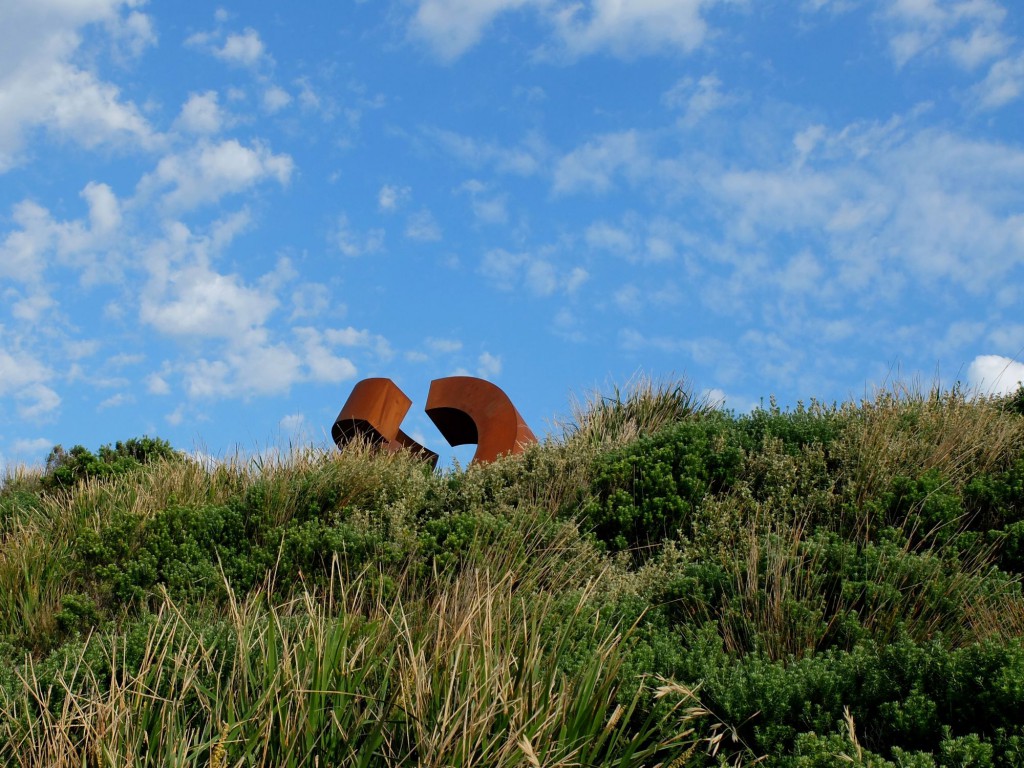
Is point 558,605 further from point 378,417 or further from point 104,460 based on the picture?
point 104,460

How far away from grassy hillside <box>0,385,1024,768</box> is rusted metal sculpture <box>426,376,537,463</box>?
2.04 metres

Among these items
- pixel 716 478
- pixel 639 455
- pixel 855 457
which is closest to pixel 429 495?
pixel 639 455

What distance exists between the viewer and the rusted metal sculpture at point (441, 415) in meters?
13.1

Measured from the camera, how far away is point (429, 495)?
30.8ft

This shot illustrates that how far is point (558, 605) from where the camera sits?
5797 millimetres

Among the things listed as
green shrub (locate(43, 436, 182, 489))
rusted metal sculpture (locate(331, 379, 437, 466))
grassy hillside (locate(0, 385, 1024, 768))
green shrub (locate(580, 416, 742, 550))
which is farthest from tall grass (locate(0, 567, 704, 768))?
rusted metal sculpture (locate(331, 379, 437, 466))

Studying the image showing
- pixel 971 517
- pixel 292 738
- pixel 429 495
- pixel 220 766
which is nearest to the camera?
pixel 220 766

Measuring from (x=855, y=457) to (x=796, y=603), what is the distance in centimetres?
336

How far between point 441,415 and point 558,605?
8.33 meters

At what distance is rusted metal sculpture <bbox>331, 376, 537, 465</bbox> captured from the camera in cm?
1311

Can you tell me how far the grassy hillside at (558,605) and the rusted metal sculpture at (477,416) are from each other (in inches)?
80.4

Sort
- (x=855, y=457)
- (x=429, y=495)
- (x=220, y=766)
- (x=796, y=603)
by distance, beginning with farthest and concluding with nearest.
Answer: (x=429, y=495) → (x=855, y=457) → (x=796, y=603) → (x=220, y=766)

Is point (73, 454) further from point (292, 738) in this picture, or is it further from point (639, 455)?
point (292, 738)

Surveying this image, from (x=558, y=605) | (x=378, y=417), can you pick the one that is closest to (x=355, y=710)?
(x=558, y=605)
